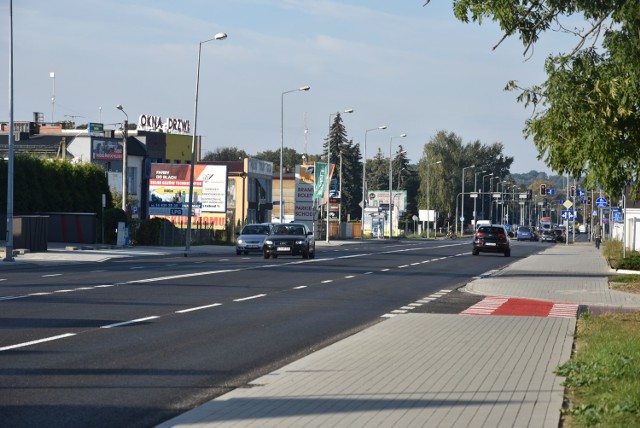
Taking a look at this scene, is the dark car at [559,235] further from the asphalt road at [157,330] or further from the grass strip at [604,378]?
the grass strip at [604,378]

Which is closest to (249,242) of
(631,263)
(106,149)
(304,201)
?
(631,263)

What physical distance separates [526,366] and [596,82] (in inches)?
287

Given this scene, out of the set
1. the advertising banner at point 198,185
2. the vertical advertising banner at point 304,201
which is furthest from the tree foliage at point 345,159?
the advertising banner at point 198,185

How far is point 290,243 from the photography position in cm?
4566

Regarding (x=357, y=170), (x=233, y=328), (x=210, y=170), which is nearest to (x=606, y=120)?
(x=233, y=328)

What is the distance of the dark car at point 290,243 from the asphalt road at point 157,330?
1265 cm

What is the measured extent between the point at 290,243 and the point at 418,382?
34980mm

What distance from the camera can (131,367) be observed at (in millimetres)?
11938

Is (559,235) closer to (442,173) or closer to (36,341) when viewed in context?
(442,173)

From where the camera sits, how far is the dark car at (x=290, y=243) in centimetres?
4569

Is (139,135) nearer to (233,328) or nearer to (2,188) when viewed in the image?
(2,188)

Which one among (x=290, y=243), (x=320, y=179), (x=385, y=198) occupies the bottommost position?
(x=290, y=243)

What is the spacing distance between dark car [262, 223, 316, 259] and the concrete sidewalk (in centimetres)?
2754

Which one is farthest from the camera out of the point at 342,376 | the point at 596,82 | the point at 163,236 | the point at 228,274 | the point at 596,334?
the point at 163,236
